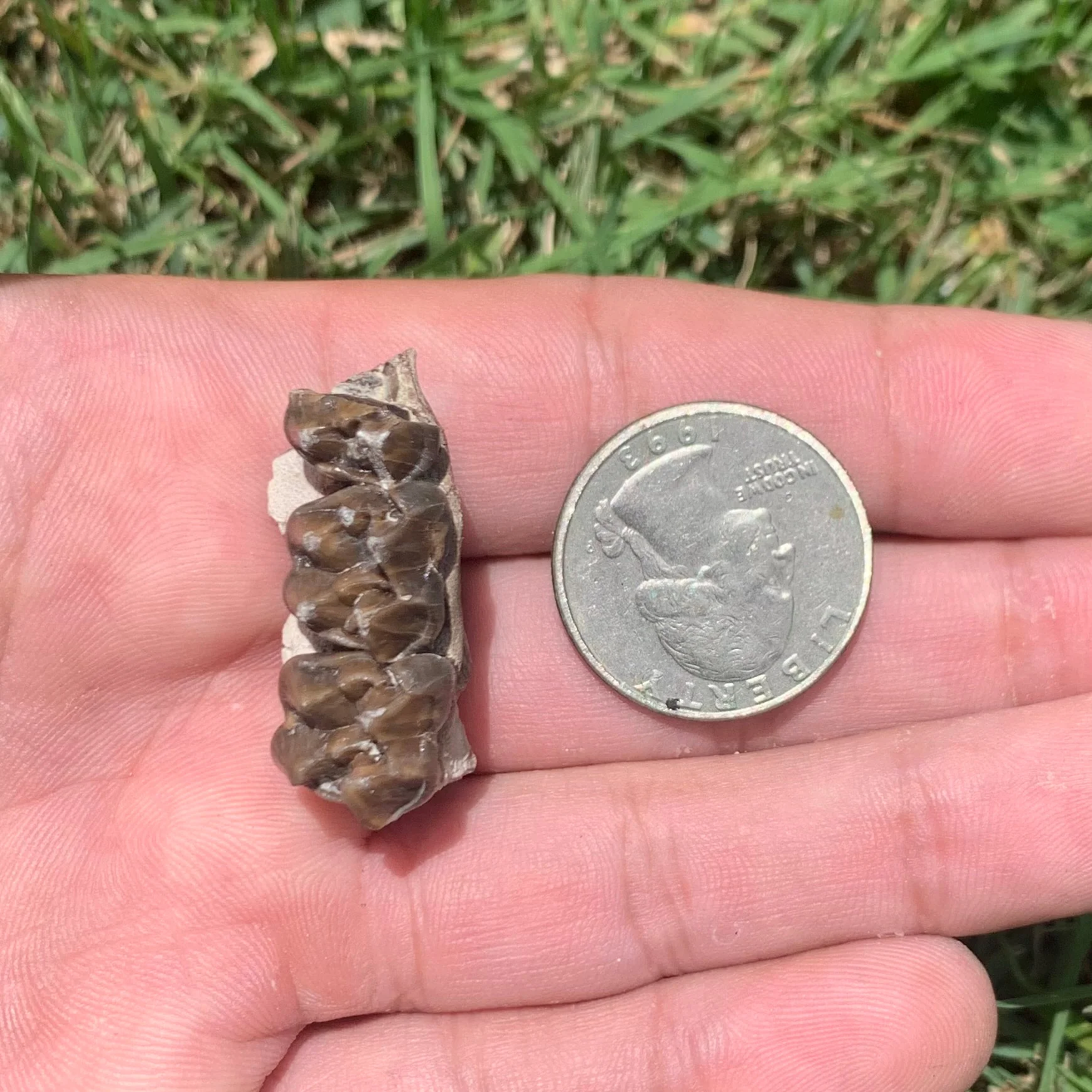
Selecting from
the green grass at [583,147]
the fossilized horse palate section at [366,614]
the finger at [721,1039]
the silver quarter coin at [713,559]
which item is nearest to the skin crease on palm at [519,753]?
the finger at [721,1039]

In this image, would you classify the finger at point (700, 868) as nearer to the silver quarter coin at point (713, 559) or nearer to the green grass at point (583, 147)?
the silver quarter coin at point (713, 559)

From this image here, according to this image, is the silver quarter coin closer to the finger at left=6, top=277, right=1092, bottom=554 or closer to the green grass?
the finger at left=6, top=277, right=1092, bottom=554

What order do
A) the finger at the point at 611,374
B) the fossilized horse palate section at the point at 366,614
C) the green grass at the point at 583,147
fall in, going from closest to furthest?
the fossilized horse palate section at the point at 366,614 → the finger at the point at 611,374 → the green grass at the point at 583,147

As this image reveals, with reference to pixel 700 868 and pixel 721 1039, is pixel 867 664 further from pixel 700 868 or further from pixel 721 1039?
pixel 721 1039

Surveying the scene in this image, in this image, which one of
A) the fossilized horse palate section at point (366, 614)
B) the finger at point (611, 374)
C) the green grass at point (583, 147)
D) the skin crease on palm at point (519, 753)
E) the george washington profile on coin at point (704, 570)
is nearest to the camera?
the fossilized horse palate section at point (366, 614)

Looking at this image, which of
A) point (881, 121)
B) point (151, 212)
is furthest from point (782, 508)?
point (151, 212)

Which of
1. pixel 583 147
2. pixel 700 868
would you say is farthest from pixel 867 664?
pixel 583 147

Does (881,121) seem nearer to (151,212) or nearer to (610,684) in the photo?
(610,684)

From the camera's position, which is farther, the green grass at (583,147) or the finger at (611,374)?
the green grass at (583,147)
